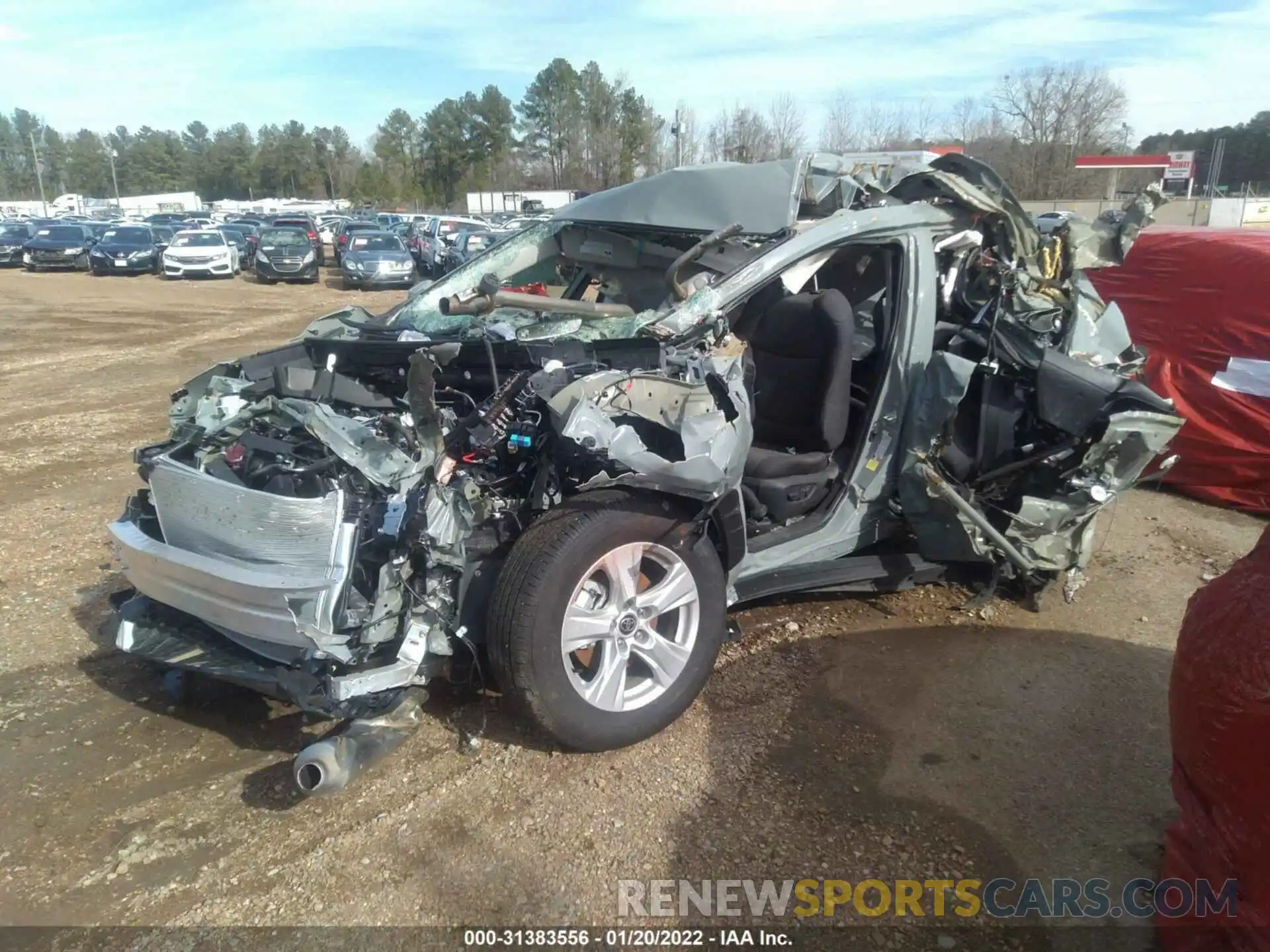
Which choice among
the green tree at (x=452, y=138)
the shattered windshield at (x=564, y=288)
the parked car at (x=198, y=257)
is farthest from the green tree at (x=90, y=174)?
the shattered windshield at (x=564, y=288)

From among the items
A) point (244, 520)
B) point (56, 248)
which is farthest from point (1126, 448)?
point (56, 248)

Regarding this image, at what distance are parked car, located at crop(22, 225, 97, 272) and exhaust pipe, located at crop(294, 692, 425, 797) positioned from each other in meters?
31.1

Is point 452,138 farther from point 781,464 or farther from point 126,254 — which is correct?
point 781,464

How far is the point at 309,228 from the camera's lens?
29.5 m

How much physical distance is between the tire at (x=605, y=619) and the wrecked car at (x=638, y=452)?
0.04 ft

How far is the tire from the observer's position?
9.96ft

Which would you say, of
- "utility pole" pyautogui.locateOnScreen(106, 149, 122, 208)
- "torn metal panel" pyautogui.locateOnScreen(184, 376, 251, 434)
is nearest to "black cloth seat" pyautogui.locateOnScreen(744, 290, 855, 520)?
"torn metal panel" pyautogui.locateOnScreen(184, 376, 251, 434)

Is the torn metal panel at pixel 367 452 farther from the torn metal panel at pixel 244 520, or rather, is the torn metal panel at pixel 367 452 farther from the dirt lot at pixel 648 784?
the dirt lot at pixel 648 784

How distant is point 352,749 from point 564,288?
3.17m

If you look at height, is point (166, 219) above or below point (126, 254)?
above

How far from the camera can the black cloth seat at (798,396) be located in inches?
158

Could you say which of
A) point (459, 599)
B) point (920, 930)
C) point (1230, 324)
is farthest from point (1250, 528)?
point (459, 599)

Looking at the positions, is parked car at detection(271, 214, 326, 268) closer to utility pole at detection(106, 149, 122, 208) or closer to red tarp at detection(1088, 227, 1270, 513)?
red tarp at detection(1088, 227, 1270, 513)

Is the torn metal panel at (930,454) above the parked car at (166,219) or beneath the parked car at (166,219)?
beneath
